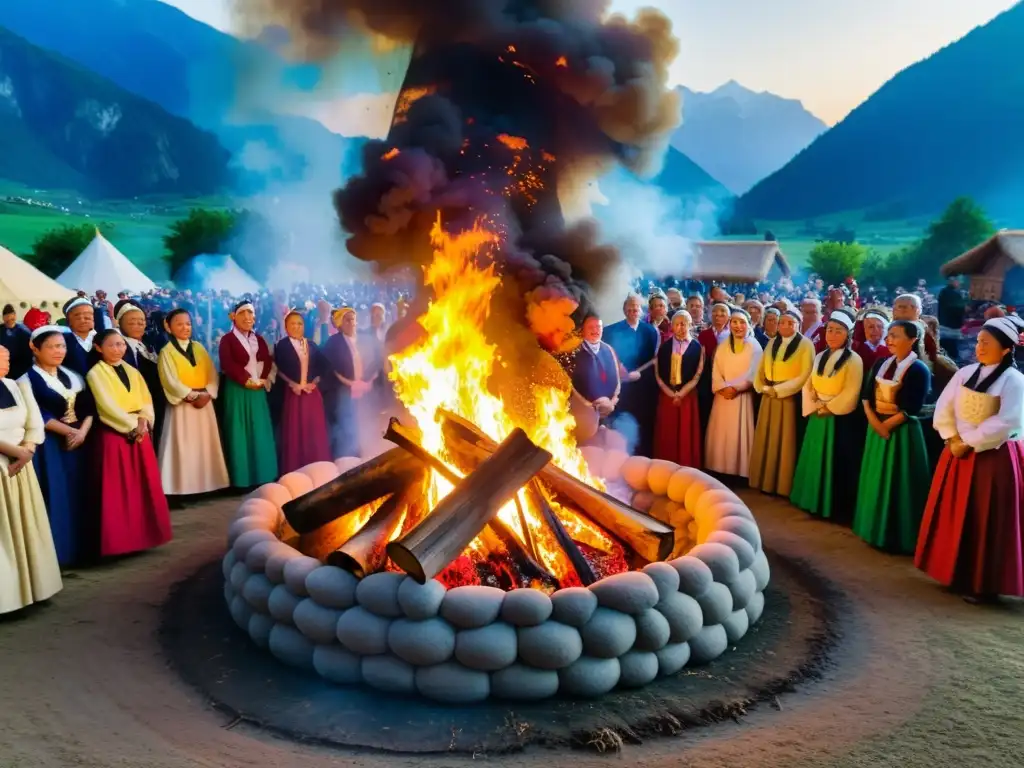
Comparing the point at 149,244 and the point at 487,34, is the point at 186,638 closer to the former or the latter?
the point at 487,34

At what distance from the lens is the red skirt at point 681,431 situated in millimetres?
8383

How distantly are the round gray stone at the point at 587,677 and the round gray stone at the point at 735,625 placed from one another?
0.92 meters

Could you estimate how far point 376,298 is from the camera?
17.4 m

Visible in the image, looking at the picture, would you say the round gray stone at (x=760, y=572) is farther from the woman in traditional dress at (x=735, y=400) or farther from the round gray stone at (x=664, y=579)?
the woman in traditional dress at (x=735, y=400)

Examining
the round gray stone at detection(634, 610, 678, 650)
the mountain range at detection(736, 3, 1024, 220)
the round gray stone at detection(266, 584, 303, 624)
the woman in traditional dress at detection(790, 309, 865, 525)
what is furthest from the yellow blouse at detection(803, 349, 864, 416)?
the mountain range at detection(736, 3, 1024, 220)

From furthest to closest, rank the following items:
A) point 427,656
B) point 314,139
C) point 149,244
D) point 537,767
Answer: point 149,244 < point 314,139 < point 427,656 < point 537,767

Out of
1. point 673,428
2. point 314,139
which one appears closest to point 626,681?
point 673,428

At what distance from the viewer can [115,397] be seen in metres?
6.11

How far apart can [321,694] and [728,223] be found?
61.6 feet

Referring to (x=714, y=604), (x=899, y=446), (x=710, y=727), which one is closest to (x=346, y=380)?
(x=714, y=604)

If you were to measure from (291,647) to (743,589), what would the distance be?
2650mm

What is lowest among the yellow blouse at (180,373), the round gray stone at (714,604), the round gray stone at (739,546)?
the round gray stone at (714,604)

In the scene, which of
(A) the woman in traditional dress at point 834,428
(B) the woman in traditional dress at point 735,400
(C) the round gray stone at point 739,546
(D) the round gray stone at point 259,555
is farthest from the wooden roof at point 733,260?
(D) the round gray stone at point 259,555

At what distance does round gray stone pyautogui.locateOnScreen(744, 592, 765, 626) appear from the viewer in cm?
471
